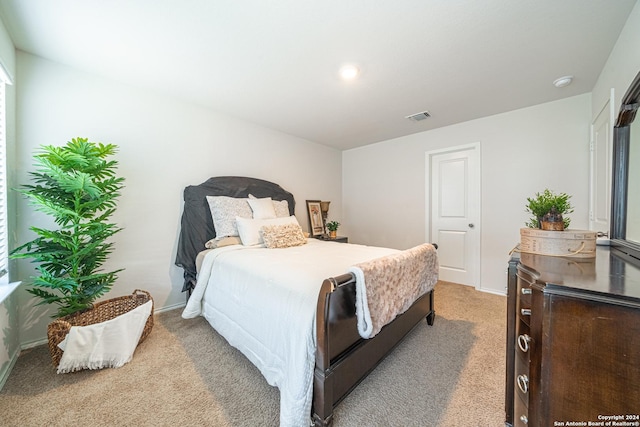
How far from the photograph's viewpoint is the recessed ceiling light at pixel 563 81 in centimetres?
218

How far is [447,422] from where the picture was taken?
1.26 meters

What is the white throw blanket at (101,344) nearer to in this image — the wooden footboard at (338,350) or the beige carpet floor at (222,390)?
the beige carpet floor at (222,390)

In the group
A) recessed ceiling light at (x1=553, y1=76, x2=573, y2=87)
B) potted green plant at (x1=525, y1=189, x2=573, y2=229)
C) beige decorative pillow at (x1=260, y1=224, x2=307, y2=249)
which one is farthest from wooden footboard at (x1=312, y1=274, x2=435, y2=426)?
recessed ceiling light at (x1=553, y1=76, x2=573, y2=87)

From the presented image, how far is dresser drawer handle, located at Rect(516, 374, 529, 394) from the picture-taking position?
90 centimetres

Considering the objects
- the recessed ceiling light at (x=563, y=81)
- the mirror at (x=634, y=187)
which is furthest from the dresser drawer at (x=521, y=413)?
the recessed ceiling light at (x=563, y=81)

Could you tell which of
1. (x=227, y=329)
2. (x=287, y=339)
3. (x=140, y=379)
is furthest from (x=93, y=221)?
(x=287, y=339)

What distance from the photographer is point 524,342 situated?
95cm

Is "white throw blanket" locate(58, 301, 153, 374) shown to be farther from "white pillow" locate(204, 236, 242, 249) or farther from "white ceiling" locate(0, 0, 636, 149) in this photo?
"white ceiling" locate(0, 0, 636, 149)

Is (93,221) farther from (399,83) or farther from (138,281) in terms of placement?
(399,83)

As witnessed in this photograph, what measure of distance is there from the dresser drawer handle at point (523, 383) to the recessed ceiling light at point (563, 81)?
2734 mm

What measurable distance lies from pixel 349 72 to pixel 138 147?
7.40 ft

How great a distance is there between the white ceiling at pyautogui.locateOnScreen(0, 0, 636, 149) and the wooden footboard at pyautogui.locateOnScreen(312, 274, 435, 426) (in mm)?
1693

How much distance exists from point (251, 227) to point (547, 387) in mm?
2411

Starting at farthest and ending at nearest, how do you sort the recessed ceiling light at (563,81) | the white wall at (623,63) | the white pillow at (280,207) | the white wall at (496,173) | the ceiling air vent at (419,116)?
the white pillow at (280,207) < the ceiling air vent at (419,116) < the white wall at (496,173) < the recessed ceiling light at (563,81) < the white wall at (623,63)
